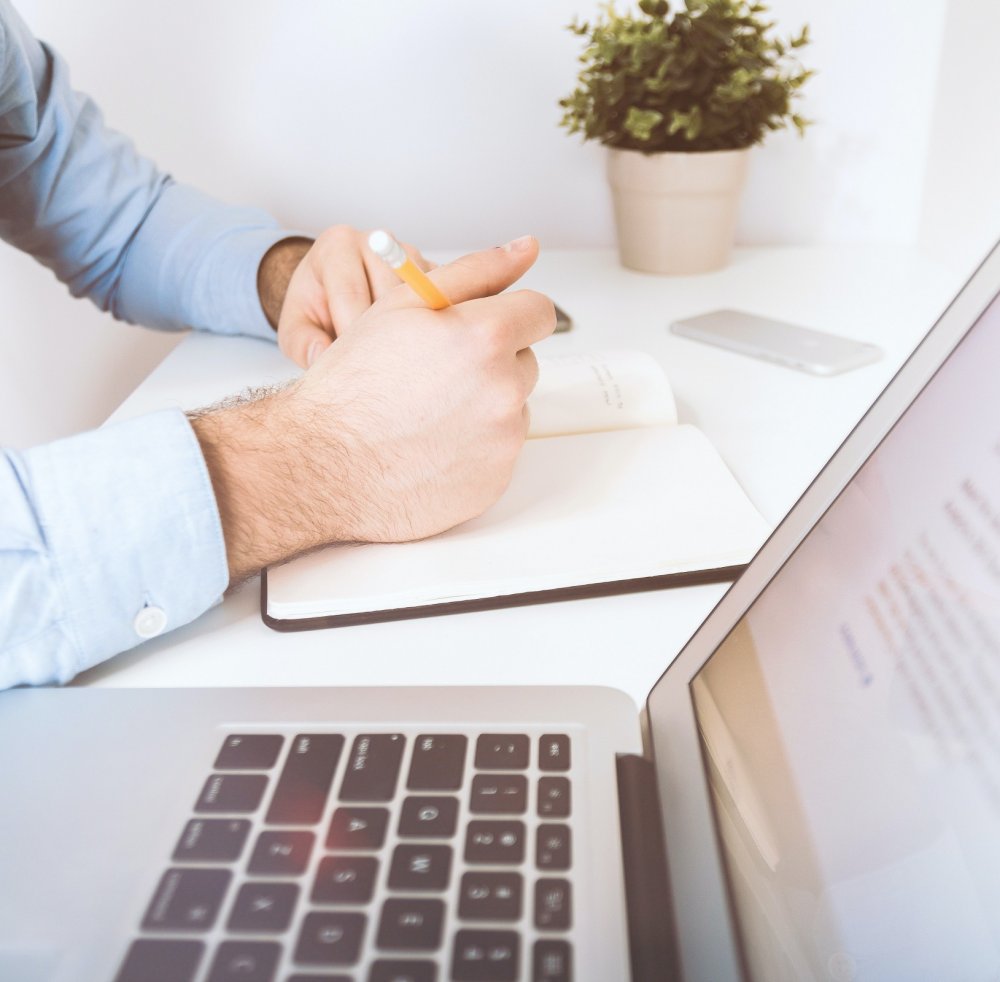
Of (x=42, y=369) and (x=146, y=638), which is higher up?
(x=146, y=638)

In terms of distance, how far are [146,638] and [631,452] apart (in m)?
0.31

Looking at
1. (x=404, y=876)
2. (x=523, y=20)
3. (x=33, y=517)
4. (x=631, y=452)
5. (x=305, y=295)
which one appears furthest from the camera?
(x=523, y=20)

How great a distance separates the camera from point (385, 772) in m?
0.32

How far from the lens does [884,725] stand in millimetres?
257

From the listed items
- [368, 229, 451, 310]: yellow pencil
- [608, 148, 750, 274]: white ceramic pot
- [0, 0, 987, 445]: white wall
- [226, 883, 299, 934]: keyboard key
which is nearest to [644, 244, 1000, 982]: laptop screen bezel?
[226, 883, 299, 934]: keyboard key

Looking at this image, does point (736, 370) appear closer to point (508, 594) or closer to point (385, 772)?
point (508, 594)

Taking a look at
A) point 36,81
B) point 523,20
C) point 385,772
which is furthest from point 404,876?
point 523,20

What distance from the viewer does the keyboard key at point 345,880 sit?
0.27 m

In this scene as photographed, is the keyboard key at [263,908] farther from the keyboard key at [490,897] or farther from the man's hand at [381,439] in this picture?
the man's hand at [381,439]

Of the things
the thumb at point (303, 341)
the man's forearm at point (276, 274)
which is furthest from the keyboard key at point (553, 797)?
the man's forearm at point (276, 274)

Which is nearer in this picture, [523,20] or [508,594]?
[508,594]

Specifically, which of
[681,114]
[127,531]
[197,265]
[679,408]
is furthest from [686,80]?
[127,531]

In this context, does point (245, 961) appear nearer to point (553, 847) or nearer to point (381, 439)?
point (553, 847)

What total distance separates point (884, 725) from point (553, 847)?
110 millimetres
